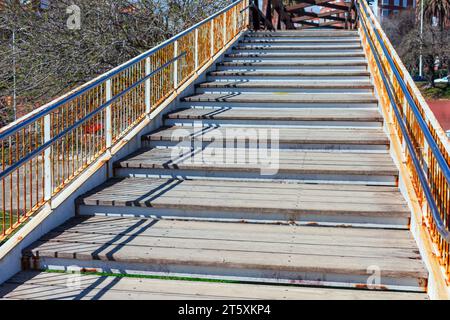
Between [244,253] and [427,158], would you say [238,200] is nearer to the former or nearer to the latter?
[244,253]

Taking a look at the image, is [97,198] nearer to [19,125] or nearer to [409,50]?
[19,125]

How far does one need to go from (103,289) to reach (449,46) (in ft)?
165

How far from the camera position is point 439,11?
172 ft

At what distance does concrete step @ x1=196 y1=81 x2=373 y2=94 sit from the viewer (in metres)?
8.57

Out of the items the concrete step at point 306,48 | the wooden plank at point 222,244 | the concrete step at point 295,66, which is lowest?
the wooden plank at point 222,244

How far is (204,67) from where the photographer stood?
971 centimetres

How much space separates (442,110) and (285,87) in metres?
37.8

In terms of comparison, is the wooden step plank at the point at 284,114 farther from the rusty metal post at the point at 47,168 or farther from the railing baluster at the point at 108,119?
the rusty metal post at the point at 47,168

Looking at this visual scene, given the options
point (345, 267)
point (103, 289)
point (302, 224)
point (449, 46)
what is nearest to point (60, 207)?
point (103, 289)

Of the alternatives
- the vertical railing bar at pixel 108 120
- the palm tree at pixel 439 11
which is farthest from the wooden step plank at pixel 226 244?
the palm tree at pixel 439 11

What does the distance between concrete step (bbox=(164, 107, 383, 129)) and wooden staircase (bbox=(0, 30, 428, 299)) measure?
0.01 meters

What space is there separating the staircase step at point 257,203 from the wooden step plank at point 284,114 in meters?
1.79

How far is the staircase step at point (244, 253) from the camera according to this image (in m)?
4.08

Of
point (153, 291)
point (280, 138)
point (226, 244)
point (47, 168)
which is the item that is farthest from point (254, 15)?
point (153, 291)
